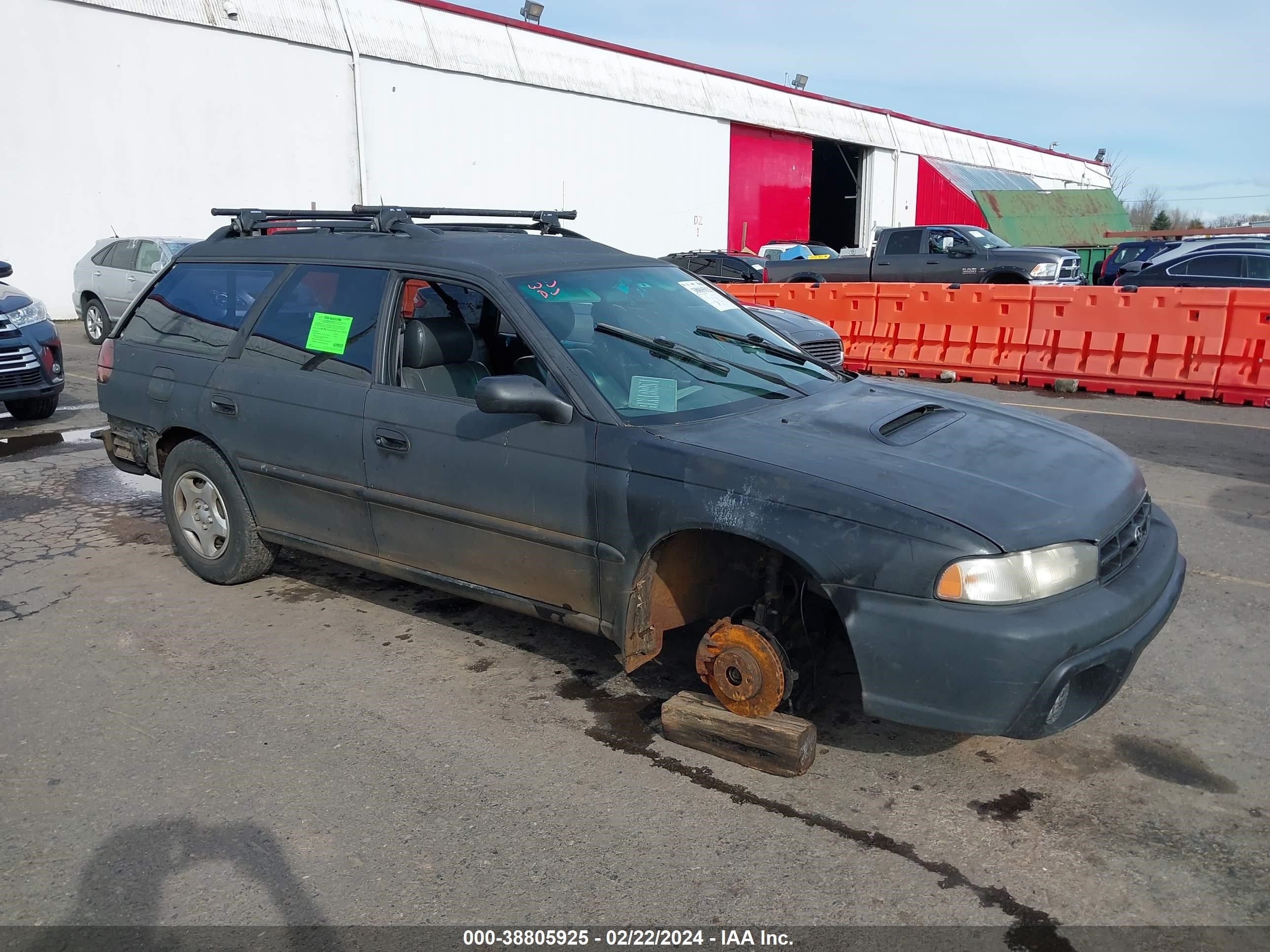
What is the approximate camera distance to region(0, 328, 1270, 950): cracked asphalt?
2.79m

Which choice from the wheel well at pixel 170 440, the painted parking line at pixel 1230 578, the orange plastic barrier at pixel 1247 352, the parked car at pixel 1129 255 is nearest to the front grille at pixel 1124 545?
the painted parking line at pixel 1230 578

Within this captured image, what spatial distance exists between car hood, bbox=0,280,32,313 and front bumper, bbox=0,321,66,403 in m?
0.20

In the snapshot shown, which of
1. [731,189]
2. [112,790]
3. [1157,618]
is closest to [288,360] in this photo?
[112,790]

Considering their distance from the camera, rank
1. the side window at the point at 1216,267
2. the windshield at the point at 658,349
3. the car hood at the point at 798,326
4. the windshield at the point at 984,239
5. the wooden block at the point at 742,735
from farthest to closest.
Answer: the windshield at the point at 984,239 < the side window at the point at 1216,267 < the car hood at the point at 798,326 < the windshield at the point at 658,349 < the wooden block at the point at 742,735

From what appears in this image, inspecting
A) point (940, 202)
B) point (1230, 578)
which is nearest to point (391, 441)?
point (1230, 578)

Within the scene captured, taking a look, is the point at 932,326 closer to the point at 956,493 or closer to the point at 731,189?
the point at 956,493

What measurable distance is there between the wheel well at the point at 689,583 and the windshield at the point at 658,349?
46 cm

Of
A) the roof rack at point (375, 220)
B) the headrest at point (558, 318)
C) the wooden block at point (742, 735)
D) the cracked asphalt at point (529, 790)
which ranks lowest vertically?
the cracked asphalt at point (529, 790)

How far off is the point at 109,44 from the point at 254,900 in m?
21.2

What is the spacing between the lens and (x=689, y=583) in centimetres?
372

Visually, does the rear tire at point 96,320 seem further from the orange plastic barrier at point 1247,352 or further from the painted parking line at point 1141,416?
the orange plastic barrier at point 1247,352

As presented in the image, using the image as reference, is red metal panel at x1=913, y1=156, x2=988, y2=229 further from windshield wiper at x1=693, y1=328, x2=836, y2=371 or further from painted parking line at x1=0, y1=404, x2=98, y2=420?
windshield wiper at x1=693, y1=328, x2=836, y2=371

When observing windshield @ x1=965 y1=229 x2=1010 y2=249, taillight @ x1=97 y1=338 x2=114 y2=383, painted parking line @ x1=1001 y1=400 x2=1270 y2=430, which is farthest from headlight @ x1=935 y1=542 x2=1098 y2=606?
windshield @ x1=965 y1=229 x2=1010 y2=249

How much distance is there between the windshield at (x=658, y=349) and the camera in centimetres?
380
